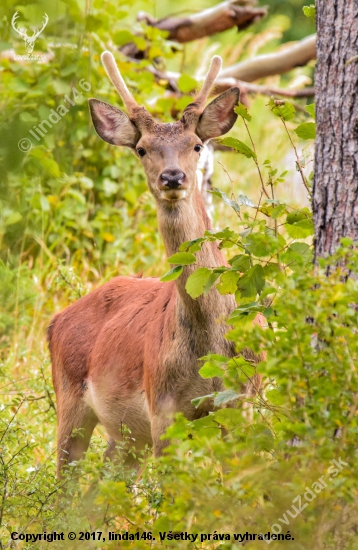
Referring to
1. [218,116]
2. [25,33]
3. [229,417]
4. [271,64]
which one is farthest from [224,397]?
[271,64]

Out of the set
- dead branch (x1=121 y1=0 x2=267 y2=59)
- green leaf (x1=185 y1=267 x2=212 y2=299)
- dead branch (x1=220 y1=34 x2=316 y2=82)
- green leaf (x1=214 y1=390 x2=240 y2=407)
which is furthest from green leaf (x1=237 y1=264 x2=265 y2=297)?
dead branch (x1=220 y1=34 x2=316 y2=82)

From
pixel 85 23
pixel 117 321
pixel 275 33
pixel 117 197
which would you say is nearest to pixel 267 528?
pixel 117 321

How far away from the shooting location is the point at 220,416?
10.7 ft

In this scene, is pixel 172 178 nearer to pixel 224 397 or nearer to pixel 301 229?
pixel 301 229

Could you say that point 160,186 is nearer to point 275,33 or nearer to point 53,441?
point 53,441

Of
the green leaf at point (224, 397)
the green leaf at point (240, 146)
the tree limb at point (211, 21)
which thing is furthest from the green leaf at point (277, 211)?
the tree limb at point (211, 21)

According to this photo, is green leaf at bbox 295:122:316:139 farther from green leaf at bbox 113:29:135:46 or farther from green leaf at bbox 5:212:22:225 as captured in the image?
green leaf at bbox 113:29:135:46

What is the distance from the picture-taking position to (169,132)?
5.11 metres

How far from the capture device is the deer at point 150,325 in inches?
181

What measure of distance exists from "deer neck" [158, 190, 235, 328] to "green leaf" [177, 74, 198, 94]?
145 inches

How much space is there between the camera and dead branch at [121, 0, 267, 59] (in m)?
9.66

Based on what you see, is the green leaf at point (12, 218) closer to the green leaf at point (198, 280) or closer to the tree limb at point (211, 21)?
the green leaf at point (198, 280)

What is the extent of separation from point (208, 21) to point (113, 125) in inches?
190

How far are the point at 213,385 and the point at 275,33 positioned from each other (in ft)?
22.2
